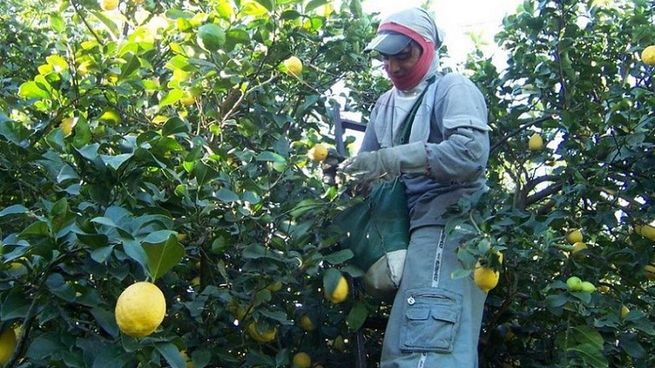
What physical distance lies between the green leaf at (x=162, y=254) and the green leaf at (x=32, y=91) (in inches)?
41.3

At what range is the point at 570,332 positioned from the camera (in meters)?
2.69

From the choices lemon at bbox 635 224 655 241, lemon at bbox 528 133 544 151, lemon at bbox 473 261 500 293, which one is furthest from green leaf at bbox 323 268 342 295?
lemon at bbox 528 133 544 151

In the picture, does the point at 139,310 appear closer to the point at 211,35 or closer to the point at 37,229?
the point at 37,229

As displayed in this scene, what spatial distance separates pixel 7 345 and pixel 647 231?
2.03m

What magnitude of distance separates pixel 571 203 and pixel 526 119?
503 mm

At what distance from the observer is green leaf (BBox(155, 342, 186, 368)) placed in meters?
1.90

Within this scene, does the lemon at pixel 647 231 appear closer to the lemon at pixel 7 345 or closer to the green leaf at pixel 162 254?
the green leaf at pixel 162 254

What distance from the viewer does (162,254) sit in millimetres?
1809

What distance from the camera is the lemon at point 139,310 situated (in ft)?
6.06

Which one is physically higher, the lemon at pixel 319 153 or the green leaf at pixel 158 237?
the lemon at pixel 319 153

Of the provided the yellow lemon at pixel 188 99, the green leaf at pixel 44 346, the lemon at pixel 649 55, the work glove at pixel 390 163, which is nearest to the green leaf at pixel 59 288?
the green leaf at pixel 44 346

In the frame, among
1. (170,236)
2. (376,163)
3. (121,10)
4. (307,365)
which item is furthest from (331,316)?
(121,10)

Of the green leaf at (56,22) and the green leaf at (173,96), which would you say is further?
the green leaf at (56,22)

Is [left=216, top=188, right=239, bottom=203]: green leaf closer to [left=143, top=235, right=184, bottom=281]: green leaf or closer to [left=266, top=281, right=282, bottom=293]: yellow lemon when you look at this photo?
[left=266, top=281, right=282, bottom=293]: yellow lemon
